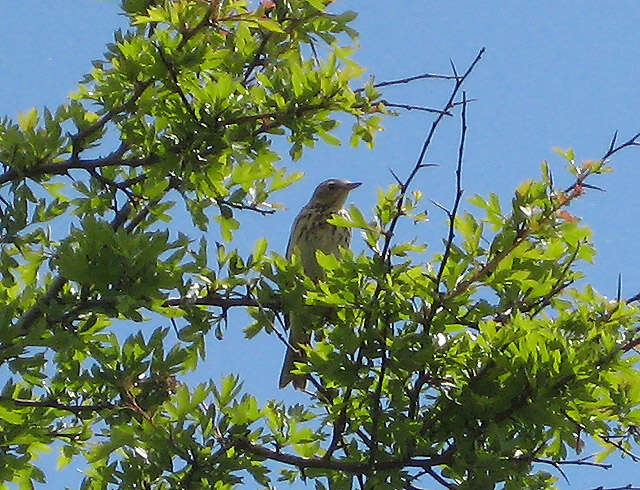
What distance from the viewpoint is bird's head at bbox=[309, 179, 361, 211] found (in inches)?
309

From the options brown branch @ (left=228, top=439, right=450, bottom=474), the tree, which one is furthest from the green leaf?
brown branch @ (left=228, top=439, right=450, bottom=474)

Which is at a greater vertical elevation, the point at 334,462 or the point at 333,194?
the point at 333,194

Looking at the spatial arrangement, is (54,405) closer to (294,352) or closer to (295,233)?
(294,352)

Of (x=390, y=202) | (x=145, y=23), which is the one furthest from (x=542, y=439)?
(x=145, y=23)

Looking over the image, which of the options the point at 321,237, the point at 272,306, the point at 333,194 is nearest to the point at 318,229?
the point at 321,237

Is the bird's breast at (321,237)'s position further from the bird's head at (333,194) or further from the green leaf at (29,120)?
the green leaf at (29,120)

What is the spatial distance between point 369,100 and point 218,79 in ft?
1.94

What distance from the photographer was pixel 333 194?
25.8 feet

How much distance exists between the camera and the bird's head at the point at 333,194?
784cm

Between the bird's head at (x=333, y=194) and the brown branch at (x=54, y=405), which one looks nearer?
the brown branch at (x=54, y=405)

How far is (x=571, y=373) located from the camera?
4152mm

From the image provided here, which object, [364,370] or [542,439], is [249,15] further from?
[542,439]

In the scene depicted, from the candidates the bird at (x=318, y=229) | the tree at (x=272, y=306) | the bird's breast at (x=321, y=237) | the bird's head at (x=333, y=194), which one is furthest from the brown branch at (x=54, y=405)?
the bird's head at (x=333, y=194)

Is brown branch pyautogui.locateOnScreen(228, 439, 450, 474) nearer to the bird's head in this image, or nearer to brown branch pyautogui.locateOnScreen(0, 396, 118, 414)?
brown branch pyautogui.locateOnScreen(0, 396, 118, 414)
